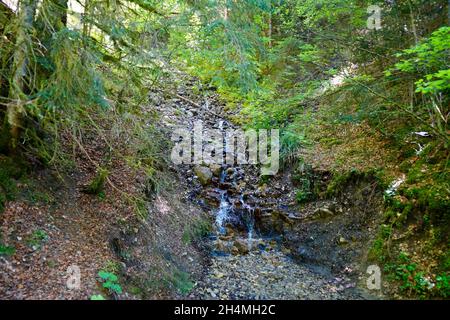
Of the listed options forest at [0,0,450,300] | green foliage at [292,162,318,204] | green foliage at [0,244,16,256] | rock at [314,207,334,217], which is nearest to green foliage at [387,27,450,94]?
forest at [0,0,450,300]

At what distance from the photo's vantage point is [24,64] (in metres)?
4.16

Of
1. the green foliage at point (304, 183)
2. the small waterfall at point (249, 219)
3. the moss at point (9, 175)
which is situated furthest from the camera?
the green foliage at point (304, 183)

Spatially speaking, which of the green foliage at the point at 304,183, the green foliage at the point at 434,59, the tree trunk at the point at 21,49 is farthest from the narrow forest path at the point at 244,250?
the tree trunk at the point at 21,49

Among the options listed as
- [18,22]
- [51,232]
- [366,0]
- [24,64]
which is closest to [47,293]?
[51,232]

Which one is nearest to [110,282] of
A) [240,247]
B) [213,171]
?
[240,247]

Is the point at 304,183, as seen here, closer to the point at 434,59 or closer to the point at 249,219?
the point at 249,219

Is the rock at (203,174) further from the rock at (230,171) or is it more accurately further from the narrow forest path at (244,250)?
the rock at (230,171)

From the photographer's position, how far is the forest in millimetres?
4355

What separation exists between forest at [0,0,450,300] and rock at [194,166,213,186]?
76mm

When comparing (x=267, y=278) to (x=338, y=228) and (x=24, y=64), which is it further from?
(x=24, y=64)

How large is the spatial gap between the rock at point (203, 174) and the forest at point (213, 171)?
0.25 feet

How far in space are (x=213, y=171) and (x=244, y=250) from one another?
328cm

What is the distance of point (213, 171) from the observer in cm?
993

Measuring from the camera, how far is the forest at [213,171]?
14.3 feet
